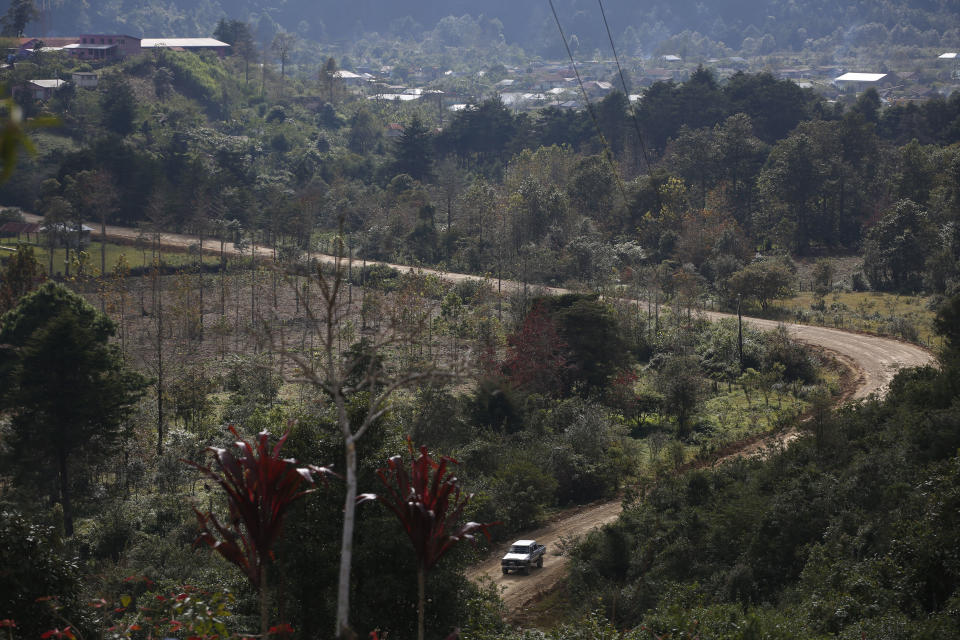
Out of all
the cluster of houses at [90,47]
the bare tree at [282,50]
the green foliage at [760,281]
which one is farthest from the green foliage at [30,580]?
the bare tree at [282,50]

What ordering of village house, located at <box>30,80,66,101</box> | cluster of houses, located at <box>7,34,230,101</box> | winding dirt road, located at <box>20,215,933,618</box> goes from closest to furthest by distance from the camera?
winding dirt road, located at <box>20,215,933,618</box> < village house, located at <box>30,80,66,101</box> < cluster of houses, located at <box>7,34,230,101</box>

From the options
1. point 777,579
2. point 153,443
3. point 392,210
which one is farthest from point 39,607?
point 392,210

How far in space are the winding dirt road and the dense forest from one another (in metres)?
0.59

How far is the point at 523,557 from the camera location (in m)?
18.7

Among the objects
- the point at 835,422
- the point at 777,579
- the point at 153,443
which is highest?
the point at 835,422

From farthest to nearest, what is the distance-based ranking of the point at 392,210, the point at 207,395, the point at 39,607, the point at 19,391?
the point at 392,210, the point at 207,395, the point at 19,391, the point at 39,607

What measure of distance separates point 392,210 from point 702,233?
19.1 m

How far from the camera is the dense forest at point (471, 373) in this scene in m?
9.86

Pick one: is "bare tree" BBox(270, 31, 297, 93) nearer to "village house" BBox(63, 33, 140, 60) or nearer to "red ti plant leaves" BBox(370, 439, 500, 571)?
"village house" BBox(63, 33, 140, 60)

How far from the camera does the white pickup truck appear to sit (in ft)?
61.3

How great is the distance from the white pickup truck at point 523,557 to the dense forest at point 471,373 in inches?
35.7

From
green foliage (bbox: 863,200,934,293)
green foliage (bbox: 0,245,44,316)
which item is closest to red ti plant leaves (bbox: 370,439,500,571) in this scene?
green foliage (bbox: 0,245,44,316)

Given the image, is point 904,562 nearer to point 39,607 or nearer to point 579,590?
point 579,590

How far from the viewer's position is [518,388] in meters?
28.2
